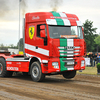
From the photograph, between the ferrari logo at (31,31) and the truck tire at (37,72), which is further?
the ferrari logo at (31,31)

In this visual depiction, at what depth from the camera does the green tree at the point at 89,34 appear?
82188 mm

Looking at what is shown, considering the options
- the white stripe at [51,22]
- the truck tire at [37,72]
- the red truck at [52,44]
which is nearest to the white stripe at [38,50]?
the red truck at [52,44]

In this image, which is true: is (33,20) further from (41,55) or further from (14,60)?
(14,60)

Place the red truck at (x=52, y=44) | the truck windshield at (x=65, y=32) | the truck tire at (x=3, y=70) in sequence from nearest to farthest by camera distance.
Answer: the red truck at (x=52, y=44) → the truck windshield at (x=65, y=32) → the truck tire at (x=3, y=70)

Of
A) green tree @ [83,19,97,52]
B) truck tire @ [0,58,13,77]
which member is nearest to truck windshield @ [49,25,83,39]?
truck tire @ [0,58,13,77]

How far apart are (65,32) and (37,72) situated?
8.27ft

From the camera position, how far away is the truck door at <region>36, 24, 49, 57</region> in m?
11.6

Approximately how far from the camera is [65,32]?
39.2ft

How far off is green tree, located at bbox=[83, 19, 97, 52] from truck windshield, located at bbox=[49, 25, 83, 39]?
69.6 m

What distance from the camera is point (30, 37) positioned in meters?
12.5

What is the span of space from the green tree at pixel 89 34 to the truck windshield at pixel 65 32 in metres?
69.6

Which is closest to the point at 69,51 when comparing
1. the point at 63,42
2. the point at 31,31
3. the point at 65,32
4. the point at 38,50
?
the point at 63,42

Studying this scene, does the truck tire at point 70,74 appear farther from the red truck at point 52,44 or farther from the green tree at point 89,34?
the green tree at point 89,34

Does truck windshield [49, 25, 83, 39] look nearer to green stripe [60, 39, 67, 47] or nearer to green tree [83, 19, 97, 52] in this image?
green stripe [60, 39, 67, 47]
